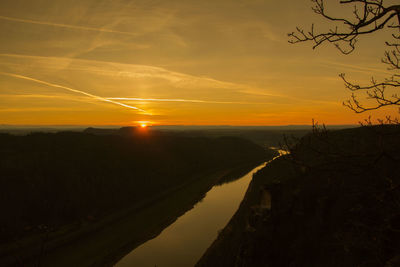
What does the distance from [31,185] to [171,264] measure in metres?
32.5

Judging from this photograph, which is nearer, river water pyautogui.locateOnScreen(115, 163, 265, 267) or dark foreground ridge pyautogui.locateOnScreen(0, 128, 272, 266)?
river water pyautogui.locateOnScreen(115, 163, 265, 267)

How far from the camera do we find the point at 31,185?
45250 mm

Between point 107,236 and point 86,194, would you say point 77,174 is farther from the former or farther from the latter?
point 107,236

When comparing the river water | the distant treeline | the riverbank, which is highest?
the distant treeline

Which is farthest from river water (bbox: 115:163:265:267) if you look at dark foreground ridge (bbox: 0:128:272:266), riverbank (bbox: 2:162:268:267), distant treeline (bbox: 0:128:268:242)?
distant treeline (bbox: 0:128:268:242)

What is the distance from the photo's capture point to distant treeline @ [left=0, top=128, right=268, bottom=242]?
136ft

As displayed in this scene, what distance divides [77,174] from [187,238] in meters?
32.1

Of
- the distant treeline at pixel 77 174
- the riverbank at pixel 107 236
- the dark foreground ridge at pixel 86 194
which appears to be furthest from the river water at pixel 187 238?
the distant treeline at pixel 77 174

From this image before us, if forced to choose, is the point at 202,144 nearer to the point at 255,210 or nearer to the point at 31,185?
the point at 31,185

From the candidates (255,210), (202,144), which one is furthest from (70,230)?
(202,144)

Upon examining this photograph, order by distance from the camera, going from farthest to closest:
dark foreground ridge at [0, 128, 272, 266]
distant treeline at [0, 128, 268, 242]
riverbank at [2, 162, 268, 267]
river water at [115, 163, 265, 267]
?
1. distant treeline at [0, 128, 268, 242]
2. dark foreground ridge at [0, 128, 272, 266]
3. riverbank at [2, 162, 268, 267]
4. river water at [115, 163, 265, 267]

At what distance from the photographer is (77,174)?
54.4 metres

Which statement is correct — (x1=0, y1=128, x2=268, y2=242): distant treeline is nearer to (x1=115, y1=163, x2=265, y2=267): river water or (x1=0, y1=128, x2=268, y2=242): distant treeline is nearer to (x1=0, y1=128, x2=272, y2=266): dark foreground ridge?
(x1=0, y1=128, x2=272, y2=266): dark foreground ridge

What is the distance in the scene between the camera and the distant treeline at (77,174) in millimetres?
41312
